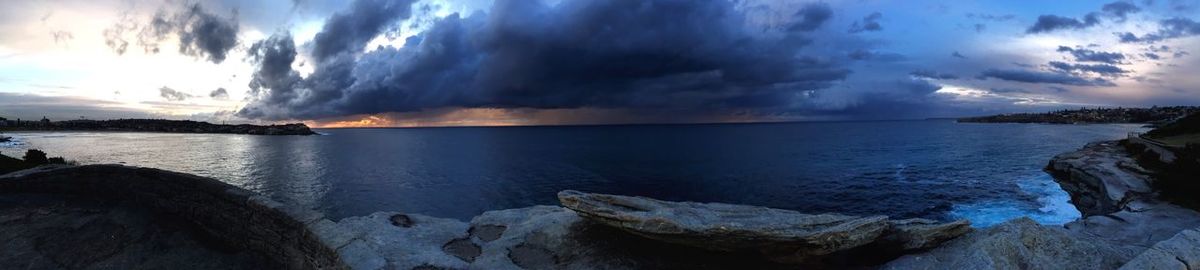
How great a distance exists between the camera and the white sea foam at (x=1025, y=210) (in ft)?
117

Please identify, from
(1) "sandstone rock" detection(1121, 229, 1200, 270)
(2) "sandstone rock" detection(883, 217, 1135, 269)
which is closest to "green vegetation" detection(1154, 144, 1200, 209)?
(1) "sandstone rock" detection(1121, 229, 1200, 270)

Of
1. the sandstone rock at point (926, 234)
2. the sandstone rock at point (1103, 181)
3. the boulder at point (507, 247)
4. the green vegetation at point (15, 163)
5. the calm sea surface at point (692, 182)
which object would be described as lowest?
the calm sea surface at point (692, 182)

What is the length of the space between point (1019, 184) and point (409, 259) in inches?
2378

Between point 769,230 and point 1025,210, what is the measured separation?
37480 millimetres

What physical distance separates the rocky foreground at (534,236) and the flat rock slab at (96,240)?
0.05 meters

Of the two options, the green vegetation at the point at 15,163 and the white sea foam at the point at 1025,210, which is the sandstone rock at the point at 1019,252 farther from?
the green vegetation at the point at 15,163

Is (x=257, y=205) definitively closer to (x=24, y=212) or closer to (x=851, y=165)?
(x=24, y=212)

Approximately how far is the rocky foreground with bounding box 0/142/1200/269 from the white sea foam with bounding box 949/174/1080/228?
12.6m

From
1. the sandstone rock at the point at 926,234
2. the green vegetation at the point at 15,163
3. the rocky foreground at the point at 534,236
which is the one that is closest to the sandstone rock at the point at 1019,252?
the rocky foreground at the point at 534,236

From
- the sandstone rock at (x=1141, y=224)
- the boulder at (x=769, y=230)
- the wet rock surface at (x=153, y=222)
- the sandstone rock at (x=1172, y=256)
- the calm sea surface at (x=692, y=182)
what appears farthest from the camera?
the calm sea surface at (x=692, y=182)

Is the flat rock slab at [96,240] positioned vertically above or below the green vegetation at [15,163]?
below

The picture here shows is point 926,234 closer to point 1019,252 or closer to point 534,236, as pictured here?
point 1019,252

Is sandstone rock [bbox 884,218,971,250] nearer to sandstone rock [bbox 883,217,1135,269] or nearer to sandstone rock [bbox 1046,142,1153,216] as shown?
sandstone rock [bbox 883,217,1135,269]

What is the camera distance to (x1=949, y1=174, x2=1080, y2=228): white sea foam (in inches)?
1410
